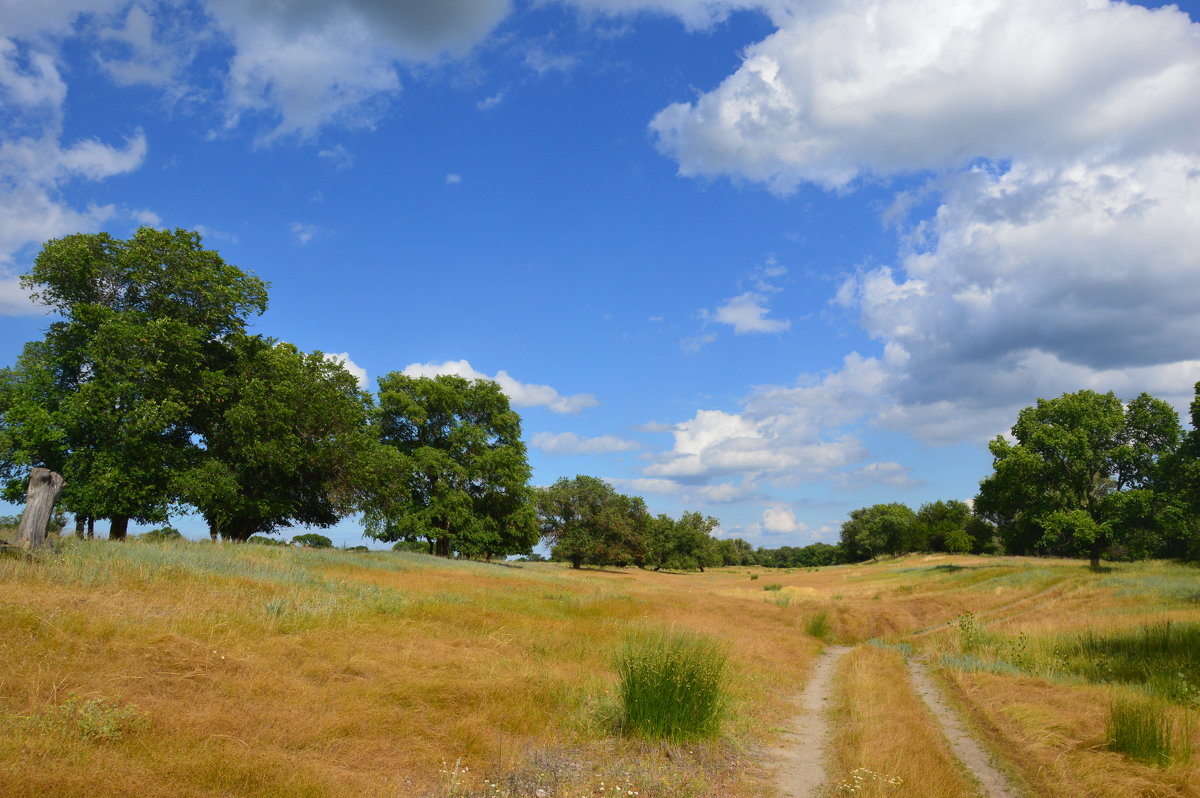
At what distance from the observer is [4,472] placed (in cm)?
2355

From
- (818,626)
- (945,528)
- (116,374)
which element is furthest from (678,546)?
(116,374)

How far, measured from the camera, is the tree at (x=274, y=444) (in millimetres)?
25328

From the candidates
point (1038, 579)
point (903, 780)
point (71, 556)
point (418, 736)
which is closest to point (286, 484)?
point (71, 556)

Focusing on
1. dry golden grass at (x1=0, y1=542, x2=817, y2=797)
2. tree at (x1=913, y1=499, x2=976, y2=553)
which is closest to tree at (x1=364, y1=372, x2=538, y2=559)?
dry golden grass at (x1=0, y1=542, x2=817, y2=797)

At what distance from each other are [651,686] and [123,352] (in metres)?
23.1

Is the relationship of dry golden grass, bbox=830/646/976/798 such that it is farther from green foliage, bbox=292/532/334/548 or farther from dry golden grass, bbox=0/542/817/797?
green foliage, bbox=292/532/334/548

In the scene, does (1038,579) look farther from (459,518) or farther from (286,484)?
(286,484)

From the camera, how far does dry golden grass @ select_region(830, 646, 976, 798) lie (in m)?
7.78

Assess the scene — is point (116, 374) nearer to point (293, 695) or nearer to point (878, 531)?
point (293, 695)

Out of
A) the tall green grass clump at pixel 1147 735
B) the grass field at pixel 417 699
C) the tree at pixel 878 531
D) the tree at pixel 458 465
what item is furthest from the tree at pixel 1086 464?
the tree at pixel 878 531

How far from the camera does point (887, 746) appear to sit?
9.38 meters

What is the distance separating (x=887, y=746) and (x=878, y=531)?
120 meters

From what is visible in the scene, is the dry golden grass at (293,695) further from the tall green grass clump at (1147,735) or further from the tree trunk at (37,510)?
the tall green grass clump at (1147,735)

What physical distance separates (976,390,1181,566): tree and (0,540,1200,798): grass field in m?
34.8
